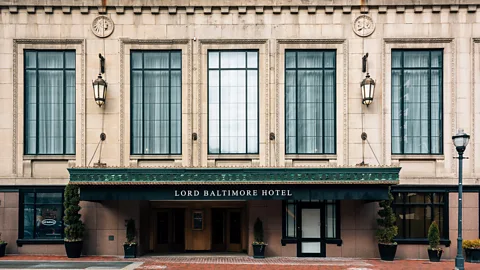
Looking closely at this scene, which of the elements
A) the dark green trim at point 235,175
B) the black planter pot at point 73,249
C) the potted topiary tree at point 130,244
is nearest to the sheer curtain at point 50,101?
the dark green trim at point 235,175

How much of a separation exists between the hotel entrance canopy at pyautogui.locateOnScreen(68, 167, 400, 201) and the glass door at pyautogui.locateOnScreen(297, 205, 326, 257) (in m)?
1.88

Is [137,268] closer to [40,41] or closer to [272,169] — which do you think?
Result: [272,169]

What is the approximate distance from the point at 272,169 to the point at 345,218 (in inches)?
171

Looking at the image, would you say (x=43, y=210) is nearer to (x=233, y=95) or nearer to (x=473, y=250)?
(x=233, y=95)

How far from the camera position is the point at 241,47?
21.4 meters

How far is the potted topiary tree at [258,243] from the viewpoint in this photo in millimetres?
20578

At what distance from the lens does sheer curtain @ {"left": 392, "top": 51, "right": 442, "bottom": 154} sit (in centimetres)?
2141

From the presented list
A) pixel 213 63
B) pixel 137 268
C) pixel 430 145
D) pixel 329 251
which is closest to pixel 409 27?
pixel 430 145

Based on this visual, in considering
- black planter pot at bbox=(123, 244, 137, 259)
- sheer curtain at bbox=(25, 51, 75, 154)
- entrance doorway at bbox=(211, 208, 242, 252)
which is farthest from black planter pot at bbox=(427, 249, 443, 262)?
sheer curtain at bbox=(25, 51, 75, 154)

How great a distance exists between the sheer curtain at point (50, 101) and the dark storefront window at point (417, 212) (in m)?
14.4

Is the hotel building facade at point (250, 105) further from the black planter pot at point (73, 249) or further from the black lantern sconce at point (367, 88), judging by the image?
the black planter pot at point (73, 249)

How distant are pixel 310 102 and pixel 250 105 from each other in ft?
8.57

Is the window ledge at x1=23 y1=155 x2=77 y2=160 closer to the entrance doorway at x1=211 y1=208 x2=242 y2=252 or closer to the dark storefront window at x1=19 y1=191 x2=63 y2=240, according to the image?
the dark storefront window at x1=19 y1=191 x2=63 y2=240

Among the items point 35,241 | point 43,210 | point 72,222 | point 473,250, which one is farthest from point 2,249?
point 473,250
